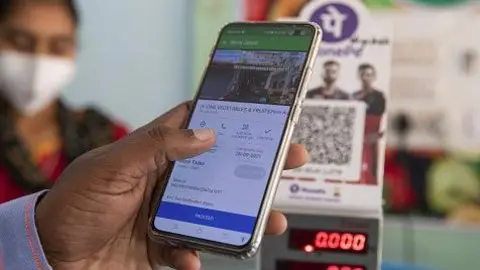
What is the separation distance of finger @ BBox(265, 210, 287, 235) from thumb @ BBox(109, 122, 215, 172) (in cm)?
10

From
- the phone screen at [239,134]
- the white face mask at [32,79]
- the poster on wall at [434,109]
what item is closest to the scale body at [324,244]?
the phone screen at [239,134]

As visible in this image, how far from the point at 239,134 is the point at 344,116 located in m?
0.13

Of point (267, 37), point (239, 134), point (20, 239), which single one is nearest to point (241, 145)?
point (239, 134)

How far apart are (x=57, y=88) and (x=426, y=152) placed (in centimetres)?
75

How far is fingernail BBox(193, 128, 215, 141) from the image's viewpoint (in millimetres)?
676

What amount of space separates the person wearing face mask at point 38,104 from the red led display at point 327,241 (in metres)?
0.79

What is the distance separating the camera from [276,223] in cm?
70

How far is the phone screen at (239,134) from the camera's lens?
659 millimetres

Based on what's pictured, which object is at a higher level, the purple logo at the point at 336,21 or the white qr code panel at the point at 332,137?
the purple logo at the point at 336,21

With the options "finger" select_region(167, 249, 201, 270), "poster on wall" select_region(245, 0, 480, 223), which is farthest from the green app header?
"poster on wall" select_region(245, 0, 480, 223)

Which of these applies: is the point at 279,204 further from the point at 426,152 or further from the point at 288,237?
the point at 426,152

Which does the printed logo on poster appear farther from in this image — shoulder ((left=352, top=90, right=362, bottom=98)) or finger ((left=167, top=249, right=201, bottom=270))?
finger ((left=167, top=249, right=201, bottom=270))

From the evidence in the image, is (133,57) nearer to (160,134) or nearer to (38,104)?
(38,104)

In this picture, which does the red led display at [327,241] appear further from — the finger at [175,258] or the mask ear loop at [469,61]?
the mask ear loop at [469,61]
